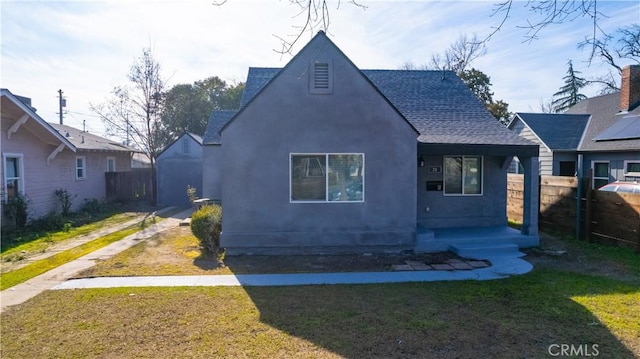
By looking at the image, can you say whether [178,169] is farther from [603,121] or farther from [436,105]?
[603,121]

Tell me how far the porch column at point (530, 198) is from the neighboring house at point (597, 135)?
5.96m

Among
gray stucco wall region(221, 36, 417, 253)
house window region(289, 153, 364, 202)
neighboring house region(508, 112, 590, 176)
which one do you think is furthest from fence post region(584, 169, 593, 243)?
neighboring house region(508, 112, 590, 176)

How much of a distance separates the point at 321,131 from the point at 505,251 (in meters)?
5.75

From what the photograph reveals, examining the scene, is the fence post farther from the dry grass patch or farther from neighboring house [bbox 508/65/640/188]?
the dry grass patch

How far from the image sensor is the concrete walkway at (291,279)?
7.21m

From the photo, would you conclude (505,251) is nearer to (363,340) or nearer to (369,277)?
(369,277)

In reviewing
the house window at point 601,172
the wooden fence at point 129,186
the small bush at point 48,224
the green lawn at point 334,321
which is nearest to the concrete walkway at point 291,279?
the green lawn at point 334,321

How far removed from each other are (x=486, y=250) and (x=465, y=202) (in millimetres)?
2388

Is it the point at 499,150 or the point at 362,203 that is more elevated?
the point at 499,150

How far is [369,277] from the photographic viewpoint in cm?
761

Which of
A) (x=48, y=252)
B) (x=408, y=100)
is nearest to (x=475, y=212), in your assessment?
(x=408, y=100)

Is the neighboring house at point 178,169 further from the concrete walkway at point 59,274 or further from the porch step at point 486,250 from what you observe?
the porch step at point 486,250

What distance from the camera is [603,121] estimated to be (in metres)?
17.6

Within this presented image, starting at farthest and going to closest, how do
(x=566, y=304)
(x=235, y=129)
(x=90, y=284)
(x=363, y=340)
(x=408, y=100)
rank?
(x=408, y=100) → (x=235, y=129) → (x=90, y=284) → (x=566, y=304) → (x=363, y=340)
